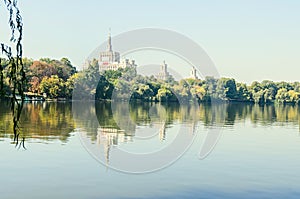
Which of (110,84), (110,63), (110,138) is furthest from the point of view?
(110,63)

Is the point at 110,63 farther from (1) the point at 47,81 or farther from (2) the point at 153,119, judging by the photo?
(2) the point at 153,119

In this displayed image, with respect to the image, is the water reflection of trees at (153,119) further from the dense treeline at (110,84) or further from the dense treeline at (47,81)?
the dense treeline at (110,84)

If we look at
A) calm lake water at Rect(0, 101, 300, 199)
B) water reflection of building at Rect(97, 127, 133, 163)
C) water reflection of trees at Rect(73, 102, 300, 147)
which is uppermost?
water reflection of trees at Rect(73, 102, 300, 147)

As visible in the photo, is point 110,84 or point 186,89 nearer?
point 110,84

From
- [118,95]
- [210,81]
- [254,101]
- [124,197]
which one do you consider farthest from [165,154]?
[254,101]

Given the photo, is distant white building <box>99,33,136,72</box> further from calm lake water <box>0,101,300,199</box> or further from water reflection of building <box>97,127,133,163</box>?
calm lake water <box>0,101,300,199</box>

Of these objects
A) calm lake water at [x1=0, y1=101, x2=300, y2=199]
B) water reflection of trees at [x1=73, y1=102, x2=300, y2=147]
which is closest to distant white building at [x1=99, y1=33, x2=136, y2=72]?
water reflection of trees at [x1=73, y1=102, x2=300, y2=147]

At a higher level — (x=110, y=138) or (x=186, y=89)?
(x=186, y=89)

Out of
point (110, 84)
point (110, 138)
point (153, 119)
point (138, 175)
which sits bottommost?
point (138, 175)

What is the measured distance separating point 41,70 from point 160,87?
62.1 ft

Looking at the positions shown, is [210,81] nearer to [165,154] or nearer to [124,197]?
[165,154]

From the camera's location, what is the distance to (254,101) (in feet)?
329

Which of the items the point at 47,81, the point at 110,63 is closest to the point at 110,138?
the point at 47,81

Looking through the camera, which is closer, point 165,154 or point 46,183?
point 46,183
